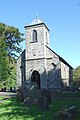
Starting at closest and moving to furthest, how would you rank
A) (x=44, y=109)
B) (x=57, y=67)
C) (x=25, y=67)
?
(x=44, y=109) < (x=57, y=67) < (x=25, y=67)

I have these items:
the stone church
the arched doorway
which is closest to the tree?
the stone church

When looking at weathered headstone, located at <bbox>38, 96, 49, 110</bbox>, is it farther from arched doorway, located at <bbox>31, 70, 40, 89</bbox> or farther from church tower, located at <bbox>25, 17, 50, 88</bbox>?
arched doorway, located at <bbox>31, 70, 40, 89</bbox>

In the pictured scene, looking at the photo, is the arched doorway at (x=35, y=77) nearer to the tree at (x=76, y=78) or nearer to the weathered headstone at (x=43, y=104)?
the tree at (x=76, y=78)

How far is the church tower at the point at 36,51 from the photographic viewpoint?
3709cm

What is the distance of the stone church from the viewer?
3641 centimetres

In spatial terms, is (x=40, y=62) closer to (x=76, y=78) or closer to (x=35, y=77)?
(x=35, y=77)

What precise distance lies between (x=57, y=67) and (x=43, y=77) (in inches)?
118

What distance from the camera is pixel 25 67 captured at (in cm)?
3862

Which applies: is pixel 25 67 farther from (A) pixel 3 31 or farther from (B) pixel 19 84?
(A) pixel 3 31

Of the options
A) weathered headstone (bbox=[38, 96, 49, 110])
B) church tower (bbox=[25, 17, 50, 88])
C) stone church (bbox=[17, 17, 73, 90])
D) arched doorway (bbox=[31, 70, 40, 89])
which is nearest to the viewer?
weathered headstone (bbox=[38, 96, 49, 110])

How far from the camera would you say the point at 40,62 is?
37.3 m

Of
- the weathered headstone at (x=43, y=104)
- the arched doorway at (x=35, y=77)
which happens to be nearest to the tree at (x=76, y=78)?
the arched doorway at (x=35, y=77)

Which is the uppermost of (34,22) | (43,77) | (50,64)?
(34,22)

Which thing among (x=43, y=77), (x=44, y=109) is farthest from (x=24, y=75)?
(x=44, y=109)
